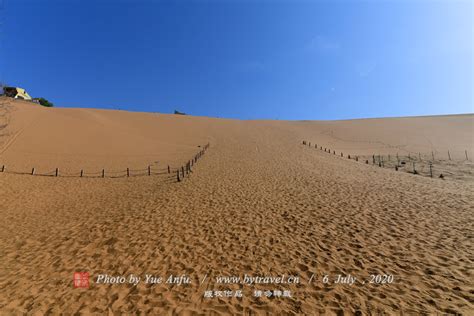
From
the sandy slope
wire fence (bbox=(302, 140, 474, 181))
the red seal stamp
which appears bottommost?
the red seal stamp

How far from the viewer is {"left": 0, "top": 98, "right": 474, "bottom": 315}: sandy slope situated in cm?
438

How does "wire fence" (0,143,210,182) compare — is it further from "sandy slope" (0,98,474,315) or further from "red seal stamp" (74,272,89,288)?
"red seal stamp" (74,272,89,288)

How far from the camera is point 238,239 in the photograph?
22.3 ft

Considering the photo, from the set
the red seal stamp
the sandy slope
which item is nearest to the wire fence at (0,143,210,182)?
the sandy slope

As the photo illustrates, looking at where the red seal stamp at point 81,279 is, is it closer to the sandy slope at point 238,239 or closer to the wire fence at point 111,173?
the sandy slope at point 238,239

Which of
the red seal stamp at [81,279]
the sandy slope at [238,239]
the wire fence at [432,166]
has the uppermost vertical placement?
the wire fence at [432,166]

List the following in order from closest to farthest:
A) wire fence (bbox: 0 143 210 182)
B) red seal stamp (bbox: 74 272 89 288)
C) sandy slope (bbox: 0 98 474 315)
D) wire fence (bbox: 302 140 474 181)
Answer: sandy slope (bbox: 0 98 474 315), red seal stamp (bbox: 74 272 89 288), wire fence (bbox: 0 143 210 182), wire fence (bbox: 302 140 474 181)

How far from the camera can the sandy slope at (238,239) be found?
14.4 ft

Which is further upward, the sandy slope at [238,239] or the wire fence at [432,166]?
the wire fence at [432,166]

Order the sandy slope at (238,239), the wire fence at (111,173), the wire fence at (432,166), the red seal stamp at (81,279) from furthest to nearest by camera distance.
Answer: the wire fence at (432,166) → the wire fence at (111,173) → the red seal stamp at (81,279) → the sandy slope at (238,239)

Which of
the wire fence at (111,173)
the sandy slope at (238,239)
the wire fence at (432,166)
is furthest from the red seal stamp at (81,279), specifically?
the wire fence at (432,166)

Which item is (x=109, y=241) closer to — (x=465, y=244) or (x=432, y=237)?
(x=432, y=237)

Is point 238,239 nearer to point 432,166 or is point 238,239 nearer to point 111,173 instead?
point 111,173

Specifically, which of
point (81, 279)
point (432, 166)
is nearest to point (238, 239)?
point (81, 279)
